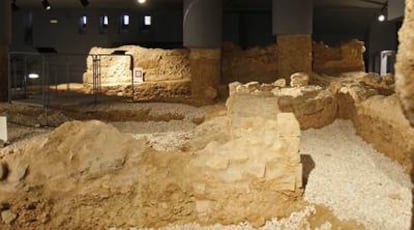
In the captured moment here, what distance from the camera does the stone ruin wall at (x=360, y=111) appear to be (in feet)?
27.2

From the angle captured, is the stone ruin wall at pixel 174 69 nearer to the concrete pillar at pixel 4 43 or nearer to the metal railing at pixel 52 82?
the metal railing at pixel 52 82

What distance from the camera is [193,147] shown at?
8734 millimetres

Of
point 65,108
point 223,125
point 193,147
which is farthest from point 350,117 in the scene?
point 65,108

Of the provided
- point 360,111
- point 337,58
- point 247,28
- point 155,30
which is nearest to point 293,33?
point 337,58

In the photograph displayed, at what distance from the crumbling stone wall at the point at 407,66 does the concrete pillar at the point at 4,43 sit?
561 inches

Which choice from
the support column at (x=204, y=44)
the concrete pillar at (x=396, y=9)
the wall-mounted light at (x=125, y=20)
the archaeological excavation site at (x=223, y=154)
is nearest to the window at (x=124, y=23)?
the wall-mounted light at (x=125, y=20)

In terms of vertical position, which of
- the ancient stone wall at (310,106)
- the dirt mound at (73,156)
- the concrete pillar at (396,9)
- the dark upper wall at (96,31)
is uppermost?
the dark upper wall at (96,31)

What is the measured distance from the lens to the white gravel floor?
6434 mm

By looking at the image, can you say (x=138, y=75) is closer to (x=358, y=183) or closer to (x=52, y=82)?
(x=52, y=82)

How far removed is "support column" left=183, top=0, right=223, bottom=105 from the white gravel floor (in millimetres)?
8914

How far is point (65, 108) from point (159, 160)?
8.41 metres

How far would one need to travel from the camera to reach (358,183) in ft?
24.9

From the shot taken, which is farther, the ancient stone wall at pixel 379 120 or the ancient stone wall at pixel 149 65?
the ancient stone wall at pixel 149 65

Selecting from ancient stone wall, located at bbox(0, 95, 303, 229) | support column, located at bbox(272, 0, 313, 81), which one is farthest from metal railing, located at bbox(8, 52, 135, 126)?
ancient stone wall, located at bbox(0, 95, 303, 229)
